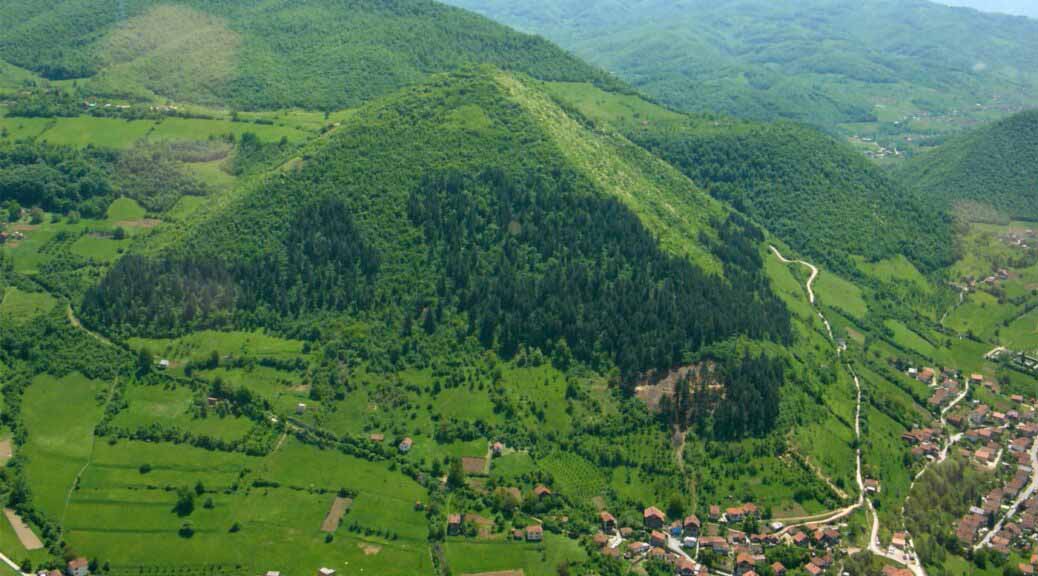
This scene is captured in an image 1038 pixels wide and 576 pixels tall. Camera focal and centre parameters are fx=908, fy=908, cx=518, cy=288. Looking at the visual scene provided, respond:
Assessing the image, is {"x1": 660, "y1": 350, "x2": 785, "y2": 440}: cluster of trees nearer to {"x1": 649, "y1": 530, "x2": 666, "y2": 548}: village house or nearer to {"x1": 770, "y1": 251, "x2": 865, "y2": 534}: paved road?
{"x1": 770, "y1": 251, "x2": 865, "y2": 534}: paved road

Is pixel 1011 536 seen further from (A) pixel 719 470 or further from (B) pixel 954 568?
(A) pixel 719 470

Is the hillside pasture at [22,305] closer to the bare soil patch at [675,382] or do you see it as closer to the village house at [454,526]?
the village house at [454,526]

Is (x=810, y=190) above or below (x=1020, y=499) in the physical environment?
above

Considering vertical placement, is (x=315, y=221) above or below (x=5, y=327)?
above

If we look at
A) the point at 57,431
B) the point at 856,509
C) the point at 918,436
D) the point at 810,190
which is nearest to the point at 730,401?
the point at 856,509

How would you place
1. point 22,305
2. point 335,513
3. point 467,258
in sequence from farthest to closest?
1. point 467,258
2. point 22,305
3. point 335,513

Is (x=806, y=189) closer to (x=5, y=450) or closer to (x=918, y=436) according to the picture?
(x=918, y=436)

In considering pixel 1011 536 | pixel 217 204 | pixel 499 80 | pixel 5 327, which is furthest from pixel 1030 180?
pixel 5 327
